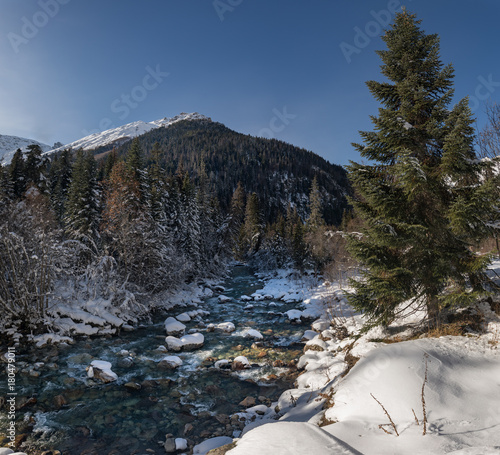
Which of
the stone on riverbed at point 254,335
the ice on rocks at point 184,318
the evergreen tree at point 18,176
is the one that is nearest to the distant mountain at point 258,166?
the evergreen tree at point 18,176

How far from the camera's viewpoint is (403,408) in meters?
4.27

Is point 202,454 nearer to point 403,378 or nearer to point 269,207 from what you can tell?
point 403,378

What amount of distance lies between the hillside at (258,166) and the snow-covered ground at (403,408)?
342 feet

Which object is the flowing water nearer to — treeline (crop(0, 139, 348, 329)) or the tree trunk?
treeline (crop(0, 139, 348, 329))

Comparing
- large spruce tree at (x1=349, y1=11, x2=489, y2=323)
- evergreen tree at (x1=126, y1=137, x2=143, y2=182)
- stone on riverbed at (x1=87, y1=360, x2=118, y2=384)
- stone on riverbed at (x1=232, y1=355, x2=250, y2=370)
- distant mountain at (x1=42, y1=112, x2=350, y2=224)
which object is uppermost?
distant mountain at (x1=42, y1=112, x2=350, y2=224)

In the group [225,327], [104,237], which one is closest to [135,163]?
[104,237]

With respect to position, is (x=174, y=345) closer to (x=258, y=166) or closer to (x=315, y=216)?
(x=315, y=216)

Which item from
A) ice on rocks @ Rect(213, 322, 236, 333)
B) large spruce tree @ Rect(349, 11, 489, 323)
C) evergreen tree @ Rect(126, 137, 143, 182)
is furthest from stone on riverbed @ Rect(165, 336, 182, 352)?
evergreen tree @ Rect(126, 137, 143, 182)

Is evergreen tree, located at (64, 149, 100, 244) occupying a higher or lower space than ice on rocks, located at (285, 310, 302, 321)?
higher

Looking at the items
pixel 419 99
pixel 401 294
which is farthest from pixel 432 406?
pixel 419 99

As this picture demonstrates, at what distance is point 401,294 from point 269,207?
109 metres

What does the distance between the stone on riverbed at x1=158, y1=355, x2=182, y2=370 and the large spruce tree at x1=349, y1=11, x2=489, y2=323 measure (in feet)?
24.8

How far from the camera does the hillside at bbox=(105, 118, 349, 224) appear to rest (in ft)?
439

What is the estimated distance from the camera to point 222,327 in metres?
15.0
